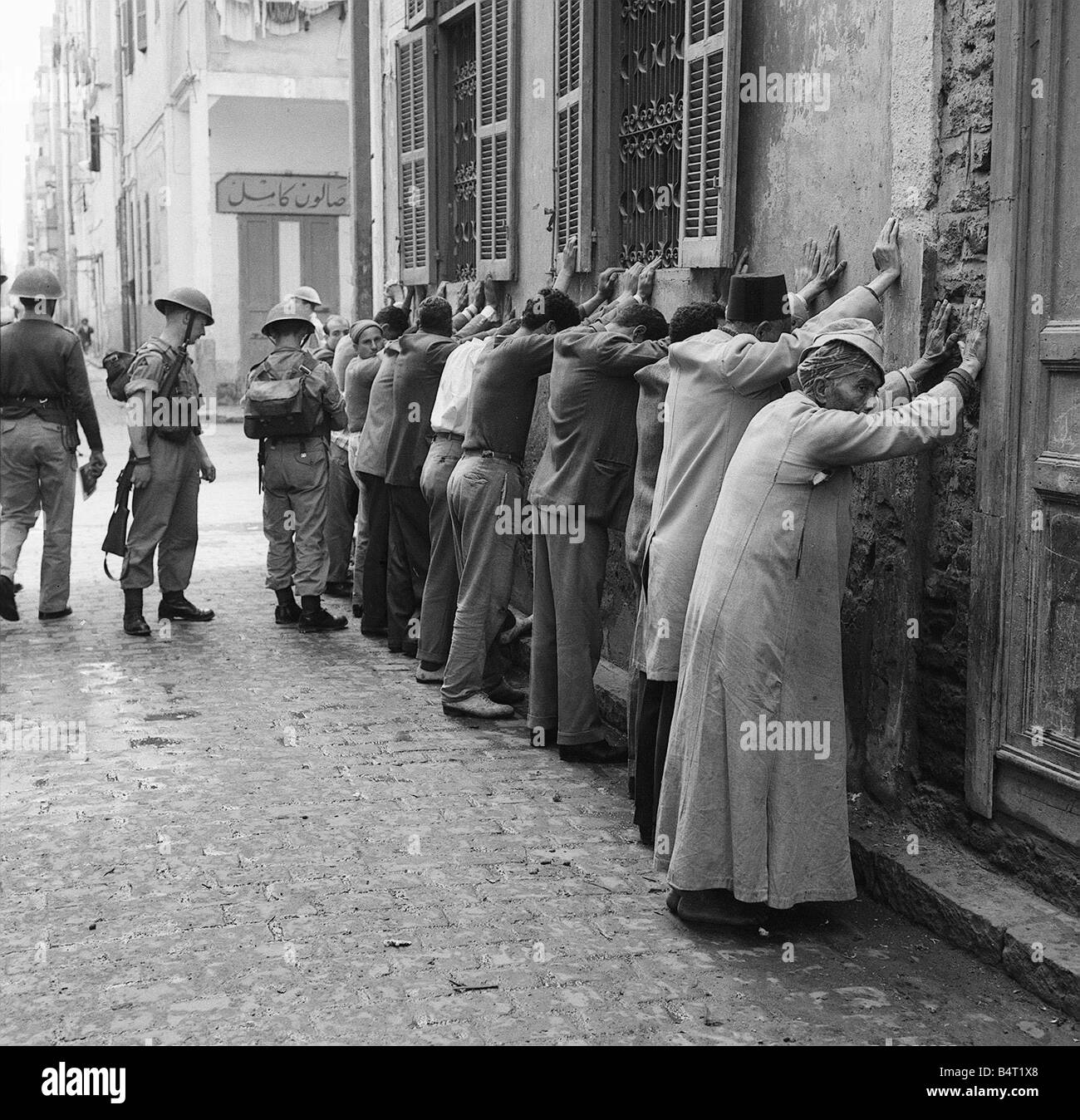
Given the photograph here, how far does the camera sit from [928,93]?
4.98 metres

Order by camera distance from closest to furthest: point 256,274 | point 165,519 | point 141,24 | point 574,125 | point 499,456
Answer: point 499,456 → point 574,125 → point 165,519 → point 256,274 → point 141,24

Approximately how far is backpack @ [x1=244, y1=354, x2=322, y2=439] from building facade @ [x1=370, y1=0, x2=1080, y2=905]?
110 inches

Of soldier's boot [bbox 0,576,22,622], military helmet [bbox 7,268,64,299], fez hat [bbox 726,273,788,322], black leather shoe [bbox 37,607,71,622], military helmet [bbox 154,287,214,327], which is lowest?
black leather shoe [bbox 37,607,71,622]

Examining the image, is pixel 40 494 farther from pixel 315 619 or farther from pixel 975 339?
pixel 975 339

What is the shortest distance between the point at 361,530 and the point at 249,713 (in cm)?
279

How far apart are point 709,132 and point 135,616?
193 inches

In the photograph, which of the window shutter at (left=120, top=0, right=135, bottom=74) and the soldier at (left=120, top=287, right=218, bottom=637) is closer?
the soldier at (left=120, top=287, right=218, bottom=637)

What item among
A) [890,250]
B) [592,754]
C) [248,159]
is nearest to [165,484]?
[592,754]

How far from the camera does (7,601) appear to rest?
31.7ft

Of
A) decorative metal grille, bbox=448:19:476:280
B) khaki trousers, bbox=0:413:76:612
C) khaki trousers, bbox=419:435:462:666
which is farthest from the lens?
decorative metal grille, bbox=448:19:476:280

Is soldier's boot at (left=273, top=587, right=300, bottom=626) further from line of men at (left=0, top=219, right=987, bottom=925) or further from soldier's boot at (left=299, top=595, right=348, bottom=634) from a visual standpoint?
line of men at (left=0, top=219, right=987, bottom=925)

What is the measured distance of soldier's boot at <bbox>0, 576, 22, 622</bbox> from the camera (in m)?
9.63

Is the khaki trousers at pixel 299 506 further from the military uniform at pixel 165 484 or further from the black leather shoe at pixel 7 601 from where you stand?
the black leather shoe at pixel 7 601

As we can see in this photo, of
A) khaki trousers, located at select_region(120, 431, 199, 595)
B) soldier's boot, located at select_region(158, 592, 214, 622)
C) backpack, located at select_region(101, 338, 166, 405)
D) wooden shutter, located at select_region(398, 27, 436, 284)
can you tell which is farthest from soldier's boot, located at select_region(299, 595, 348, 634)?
wooden shutter, located at select_region(398, 27, 436, 284)
